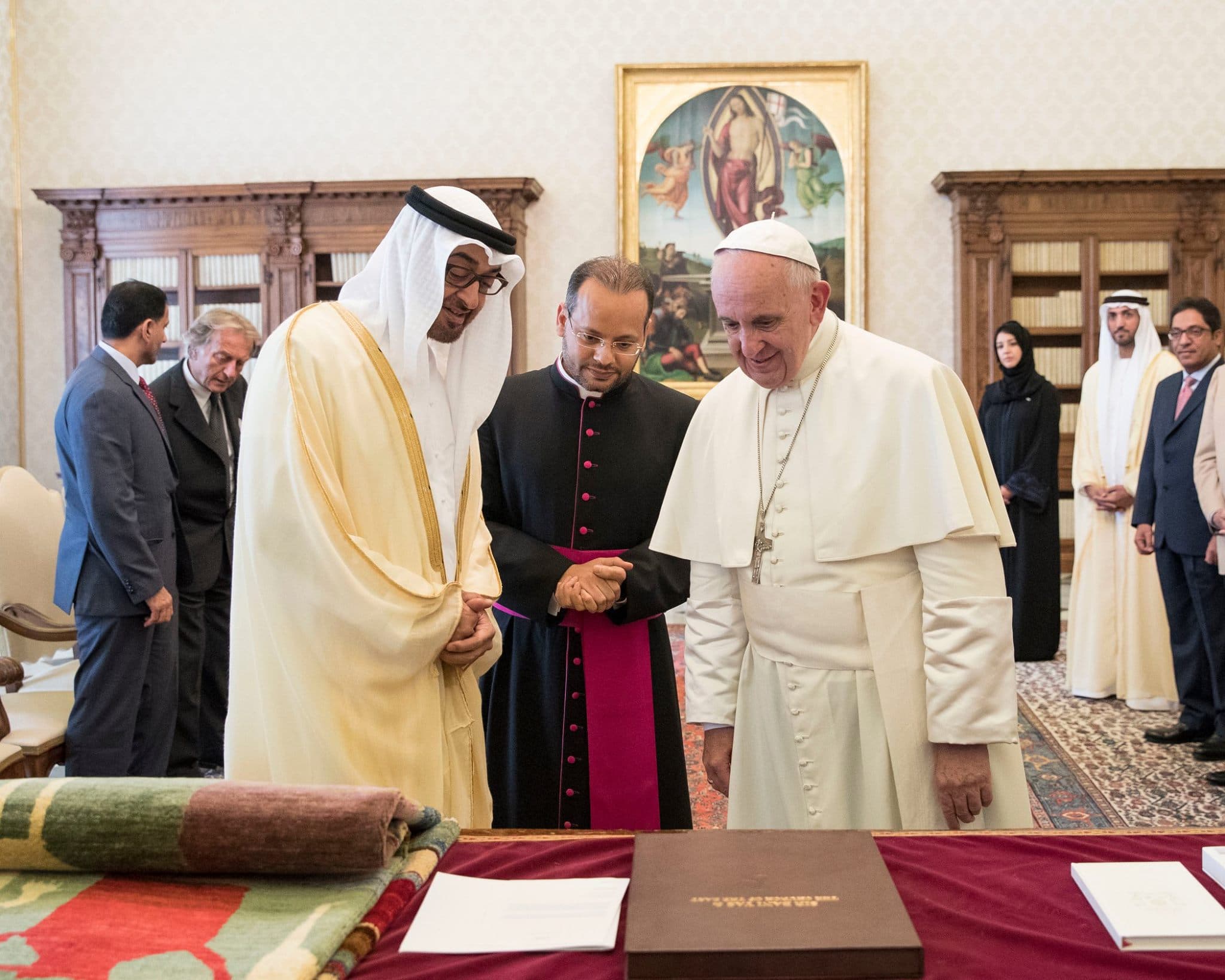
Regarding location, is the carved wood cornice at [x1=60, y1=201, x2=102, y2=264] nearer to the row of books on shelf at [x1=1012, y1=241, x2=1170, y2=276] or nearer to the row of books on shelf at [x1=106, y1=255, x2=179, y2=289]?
the row of books on shelf at [x1=106, y1=255, x2=179, y2=289]

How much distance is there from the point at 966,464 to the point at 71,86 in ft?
29.6

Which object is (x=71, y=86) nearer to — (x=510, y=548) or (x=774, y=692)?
Answer: (x=510, y=548)

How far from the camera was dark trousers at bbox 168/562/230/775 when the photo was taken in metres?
4.79

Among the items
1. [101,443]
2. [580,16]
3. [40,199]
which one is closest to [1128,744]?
[101,443]

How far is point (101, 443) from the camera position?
4.03 meters

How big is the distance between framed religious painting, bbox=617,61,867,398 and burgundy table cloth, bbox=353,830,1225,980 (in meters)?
7.37

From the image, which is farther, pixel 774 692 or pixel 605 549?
pixel 605 549

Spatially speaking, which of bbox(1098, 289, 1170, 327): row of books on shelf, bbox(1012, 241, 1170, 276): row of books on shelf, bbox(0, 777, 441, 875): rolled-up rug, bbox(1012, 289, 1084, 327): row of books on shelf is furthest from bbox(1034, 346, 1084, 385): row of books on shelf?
bbox(0, 777, 441, 875): rolled-up rug

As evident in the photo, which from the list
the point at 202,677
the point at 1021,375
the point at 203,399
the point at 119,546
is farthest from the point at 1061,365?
the point at 119,546

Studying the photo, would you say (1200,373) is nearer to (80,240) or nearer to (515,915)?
(515,915)

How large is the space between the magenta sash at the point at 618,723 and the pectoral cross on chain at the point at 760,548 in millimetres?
612

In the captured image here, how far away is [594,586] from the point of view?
2.66 meters

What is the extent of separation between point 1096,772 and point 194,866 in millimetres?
4442

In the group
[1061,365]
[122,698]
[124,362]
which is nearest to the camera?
[122,698]
